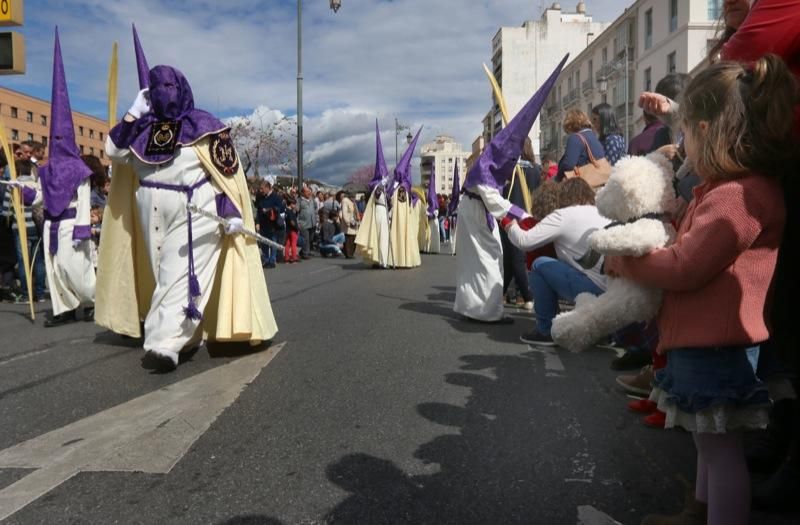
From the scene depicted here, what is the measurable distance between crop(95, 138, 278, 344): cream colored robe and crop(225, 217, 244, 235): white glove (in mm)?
124

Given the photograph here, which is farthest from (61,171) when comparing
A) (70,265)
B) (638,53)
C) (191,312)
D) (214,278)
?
(638,53)

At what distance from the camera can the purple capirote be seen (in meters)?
4.44

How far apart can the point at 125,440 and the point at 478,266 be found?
3.99 m

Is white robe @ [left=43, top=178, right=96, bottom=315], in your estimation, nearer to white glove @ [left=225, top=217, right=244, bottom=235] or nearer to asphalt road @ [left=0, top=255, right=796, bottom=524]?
asphalt road @ [left=0, top=255, right=796, bottom=524]

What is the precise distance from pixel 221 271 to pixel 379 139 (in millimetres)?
9890

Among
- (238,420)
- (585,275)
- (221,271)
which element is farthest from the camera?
(221,271)

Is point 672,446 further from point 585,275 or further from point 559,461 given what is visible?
point 585,275

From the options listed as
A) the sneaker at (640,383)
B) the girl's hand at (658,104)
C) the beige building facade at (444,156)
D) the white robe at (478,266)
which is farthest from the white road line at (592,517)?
the beige building facade at (444,156)

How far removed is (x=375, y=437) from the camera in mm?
3014

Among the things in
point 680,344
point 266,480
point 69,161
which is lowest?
point 266,480

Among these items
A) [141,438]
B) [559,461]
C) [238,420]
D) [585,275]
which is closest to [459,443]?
[559,461]

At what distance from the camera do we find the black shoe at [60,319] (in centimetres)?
680

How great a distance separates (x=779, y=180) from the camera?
1.89 m

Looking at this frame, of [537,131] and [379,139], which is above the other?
[537,131]
